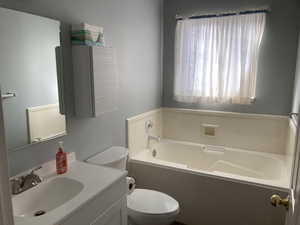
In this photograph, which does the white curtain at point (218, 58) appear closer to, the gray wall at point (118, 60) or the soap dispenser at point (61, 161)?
the gray wall at point (118, 60)

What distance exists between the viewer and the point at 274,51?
8.71 feet

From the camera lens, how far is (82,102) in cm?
174

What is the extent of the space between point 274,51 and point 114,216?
7.92 feet

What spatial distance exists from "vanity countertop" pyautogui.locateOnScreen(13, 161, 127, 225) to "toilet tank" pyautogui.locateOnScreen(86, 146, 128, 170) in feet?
0.55

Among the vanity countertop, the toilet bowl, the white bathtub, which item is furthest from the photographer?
the white bathtub

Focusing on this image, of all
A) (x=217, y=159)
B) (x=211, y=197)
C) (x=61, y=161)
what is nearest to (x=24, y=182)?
(x=61, y=161)

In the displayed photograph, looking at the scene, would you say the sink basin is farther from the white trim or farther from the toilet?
the white trim

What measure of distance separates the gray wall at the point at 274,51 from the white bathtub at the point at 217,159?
1.78ft

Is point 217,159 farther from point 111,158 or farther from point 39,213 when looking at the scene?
point 39,213

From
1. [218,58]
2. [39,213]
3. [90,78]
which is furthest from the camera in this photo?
[218,58]

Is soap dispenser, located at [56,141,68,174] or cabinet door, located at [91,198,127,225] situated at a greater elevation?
soap dispenser, located at [56,141,68,174]

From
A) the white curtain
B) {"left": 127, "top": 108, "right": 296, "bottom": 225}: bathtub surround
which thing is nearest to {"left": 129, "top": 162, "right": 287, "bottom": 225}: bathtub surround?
{"left": 127, "top": 108, "right": 296, "bottom": 225}: bathtub surround

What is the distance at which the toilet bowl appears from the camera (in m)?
1.82

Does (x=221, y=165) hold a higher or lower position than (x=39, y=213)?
lower
